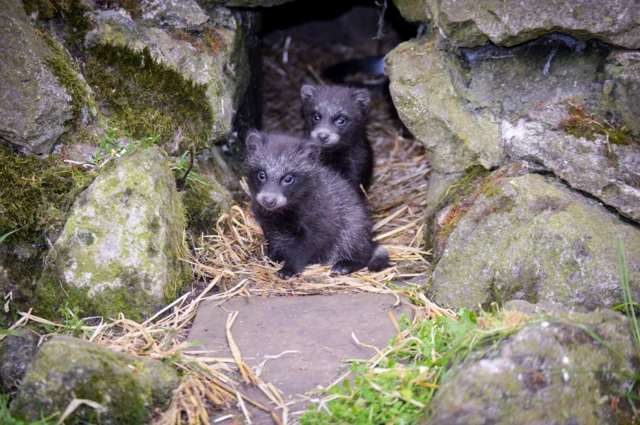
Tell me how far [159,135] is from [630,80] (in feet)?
12.2

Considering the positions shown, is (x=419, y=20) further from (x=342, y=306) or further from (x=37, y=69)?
(x=37, y=69)

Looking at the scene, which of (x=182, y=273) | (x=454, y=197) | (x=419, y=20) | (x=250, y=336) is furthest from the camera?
(x=419, y=20)

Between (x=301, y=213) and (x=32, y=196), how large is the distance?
2.12 m

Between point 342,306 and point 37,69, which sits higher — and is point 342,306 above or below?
below

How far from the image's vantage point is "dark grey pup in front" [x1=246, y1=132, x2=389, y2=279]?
5168 millimetres

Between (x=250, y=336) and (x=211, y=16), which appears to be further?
(x=211, y=16)

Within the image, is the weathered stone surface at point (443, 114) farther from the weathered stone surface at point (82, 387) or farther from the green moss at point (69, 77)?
the weathered stone surface at point (82, 387)

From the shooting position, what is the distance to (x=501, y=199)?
15.3 ft

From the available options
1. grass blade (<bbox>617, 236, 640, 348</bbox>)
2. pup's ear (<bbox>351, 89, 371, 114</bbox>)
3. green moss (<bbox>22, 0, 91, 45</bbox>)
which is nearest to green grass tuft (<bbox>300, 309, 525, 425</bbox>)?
grass blade (<bbox>617, 236, 640, 348</bbox>)

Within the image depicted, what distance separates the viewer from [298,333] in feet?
13.7

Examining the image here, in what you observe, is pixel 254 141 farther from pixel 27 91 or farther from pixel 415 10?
pixel 415 10

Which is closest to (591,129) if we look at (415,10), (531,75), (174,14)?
(531,75)

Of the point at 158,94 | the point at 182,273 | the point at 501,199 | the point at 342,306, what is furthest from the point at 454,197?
the point at 158,94

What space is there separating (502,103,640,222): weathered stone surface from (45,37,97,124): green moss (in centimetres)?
346
